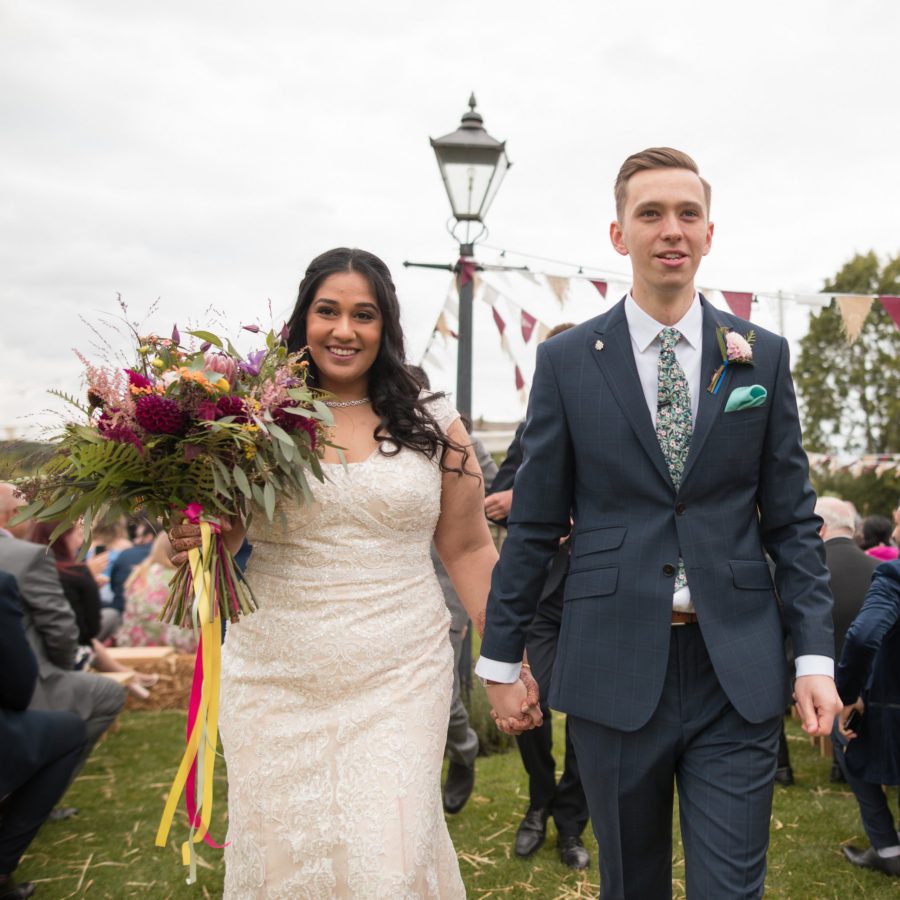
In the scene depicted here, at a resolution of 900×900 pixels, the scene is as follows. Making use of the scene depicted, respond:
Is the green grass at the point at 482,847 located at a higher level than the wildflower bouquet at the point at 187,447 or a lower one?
lower

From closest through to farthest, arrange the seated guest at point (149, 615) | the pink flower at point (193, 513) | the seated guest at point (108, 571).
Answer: the pink flower at point (193, 513), the seated guest at point (108, 571), the seated guest at point (149, 615)

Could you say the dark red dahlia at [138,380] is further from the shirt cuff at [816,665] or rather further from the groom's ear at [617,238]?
the shirt cuff at [816,665]

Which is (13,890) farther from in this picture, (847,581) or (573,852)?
(847,581)

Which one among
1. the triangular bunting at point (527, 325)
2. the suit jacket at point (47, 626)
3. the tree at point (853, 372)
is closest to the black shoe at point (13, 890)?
the suit jacket at point (47, 626)

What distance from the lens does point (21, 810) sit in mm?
4898

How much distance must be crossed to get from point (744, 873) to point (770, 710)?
16.4 inches

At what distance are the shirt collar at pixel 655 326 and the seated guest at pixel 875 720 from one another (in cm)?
254

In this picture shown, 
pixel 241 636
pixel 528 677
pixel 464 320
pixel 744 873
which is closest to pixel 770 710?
pixel 744 873

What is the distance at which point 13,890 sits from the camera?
4.89 meters

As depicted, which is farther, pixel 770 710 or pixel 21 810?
pixel 21 810

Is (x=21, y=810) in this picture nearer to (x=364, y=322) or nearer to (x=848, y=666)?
(x=364, y=322)

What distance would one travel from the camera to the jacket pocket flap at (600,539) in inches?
110

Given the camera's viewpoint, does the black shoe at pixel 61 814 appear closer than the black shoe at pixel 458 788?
No

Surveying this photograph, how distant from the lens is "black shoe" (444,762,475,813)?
571 centimetres
